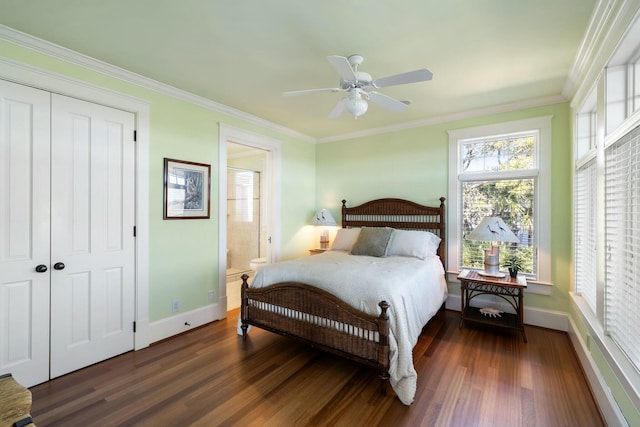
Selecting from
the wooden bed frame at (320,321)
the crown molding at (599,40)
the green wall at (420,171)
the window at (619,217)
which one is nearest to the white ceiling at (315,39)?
the crown molding at (599,40)

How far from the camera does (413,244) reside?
366 centimetres

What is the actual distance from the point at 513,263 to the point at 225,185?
11.6 ft

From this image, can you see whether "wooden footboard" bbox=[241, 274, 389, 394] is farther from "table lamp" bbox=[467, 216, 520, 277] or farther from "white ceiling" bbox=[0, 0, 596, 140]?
"white ceiling" bbox=[0, 0, 596, 140]

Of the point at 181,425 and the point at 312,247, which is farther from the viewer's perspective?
the point at 312,247

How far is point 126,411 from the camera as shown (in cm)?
201

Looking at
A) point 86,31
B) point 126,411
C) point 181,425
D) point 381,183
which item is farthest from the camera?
point 381,183

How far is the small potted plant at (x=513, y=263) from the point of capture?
3273mm

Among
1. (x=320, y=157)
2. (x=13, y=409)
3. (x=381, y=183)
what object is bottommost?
(x=13, y=409)

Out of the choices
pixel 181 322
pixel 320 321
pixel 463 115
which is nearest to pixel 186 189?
pixel 181 322

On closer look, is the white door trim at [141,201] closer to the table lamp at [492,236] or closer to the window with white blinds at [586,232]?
the table lamp at [492,236]

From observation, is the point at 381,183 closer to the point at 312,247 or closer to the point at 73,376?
the point at 312,247

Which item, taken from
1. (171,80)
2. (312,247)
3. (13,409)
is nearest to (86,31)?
(171,80)

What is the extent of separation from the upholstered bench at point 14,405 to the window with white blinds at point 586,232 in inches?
144

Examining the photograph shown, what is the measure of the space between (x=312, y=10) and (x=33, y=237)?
2700 millimetres
